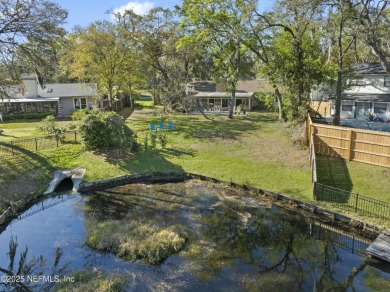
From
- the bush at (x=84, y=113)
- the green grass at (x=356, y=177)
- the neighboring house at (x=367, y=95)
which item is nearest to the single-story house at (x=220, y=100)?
the neighboring house at (x=367, y=95)

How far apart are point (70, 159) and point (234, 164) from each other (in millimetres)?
9686

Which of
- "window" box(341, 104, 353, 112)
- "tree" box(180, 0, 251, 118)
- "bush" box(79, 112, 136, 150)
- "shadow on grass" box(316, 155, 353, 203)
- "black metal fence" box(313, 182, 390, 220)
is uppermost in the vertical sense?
"tree" box(180, 0, 251, 118)

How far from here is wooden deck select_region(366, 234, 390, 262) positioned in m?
10.6

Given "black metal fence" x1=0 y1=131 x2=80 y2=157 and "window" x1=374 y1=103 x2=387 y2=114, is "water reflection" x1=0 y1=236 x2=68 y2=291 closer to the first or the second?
"black metal fence" x1=0 y1=131 x2=80 y2=157

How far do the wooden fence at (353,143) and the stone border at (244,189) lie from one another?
5272 mm

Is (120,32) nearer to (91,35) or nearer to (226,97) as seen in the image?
(91,35)

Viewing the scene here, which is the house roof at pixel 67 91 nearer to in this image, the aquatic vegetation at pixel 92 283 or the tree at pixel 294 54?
the tree at pixel 294 54

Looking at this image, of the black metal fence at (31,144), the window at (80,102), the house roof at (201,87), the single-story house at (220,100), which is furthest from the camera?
the house roof at (201,87)

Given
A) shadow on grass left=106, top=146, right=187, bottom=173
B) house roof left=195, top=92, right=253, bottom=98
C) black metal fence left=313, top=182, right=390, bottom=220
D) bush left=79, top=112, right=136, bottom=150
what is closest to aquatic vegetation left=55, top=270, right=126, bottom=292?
black metal fence left=313, top=182, right=390, bottom=220

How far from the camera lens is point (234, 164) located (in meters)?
19.2

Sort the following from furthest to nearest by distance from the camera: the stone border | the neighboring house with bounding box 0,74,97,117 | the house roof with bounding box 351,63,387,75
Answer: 1. the neighboring house with bounding box 0,74,97,117
2. the house roof with bounding box 351,63,387,75
3. the stone border

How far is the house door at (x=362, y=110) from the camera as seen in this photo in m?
32.5

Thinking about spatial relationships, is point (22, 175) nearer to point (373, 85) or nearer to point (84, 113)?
point (84, 113)

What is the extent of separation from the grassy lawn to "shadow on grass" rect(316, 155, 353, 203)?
1.7 inches
